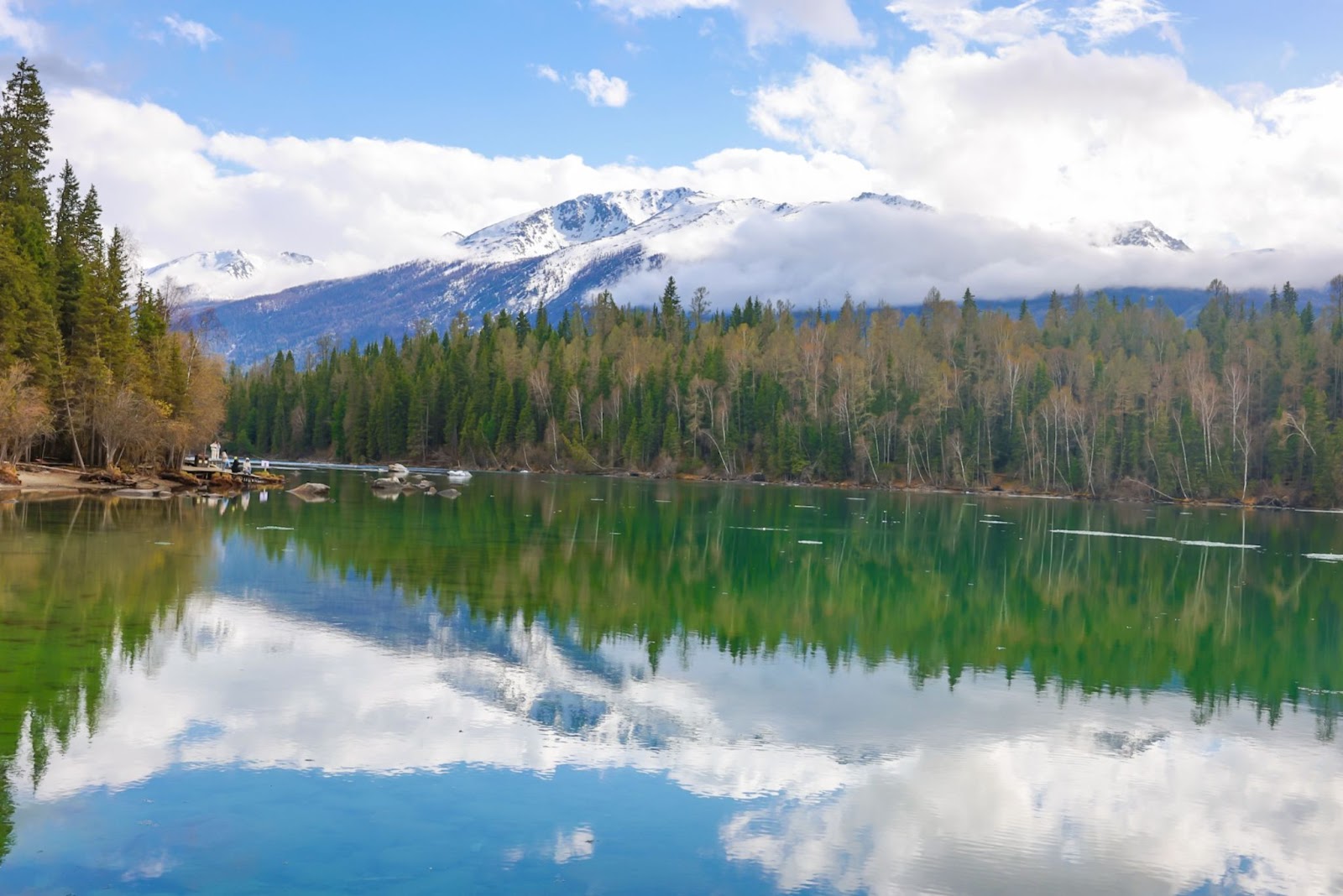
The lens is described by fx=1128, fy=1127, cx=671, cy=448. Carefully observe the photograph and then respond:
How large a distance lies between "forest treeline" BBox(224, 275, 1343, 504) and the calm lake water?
85.8 metres

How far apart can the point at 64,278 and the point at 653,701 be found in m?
68.1

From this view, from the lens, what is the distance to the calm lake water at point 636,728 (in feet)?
40.6

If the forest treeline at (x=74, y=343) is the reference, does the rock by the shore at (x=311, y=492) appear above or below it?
below

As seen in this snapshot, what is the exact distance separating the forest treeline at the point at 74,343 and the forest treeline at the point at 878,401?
2516 inches

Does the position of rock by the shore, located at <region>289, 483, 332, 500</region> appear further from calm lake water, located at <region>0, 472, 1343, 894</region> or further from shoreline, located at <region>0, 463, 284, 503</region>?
calm lake water, located at <region>0, 472, 1343, 894</region>

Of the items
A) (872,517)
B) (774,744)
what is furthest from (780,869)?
(872,517)

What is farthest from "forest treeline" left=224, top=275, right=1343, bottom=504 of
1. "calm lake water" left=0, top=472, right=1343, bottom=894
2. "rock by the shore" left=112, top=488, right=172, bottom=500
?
"calm lake water" left=0, top=472, right=1343, bottom=894

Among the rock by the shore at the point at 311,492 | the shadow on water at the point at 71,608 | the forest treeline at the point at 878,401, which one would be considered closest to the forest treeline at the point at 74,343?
the rock by the shore at the point at 311,492

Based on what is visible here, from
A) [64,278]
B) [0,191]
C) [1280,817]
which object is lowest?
[1280,817]

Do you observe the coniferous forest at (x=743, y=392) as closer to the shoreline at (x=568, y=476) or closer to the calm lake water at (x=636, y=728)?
the shoreline at (x=568, y=476)

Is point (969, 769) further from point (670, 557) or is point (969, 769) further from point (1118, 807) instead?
point (670, 557)

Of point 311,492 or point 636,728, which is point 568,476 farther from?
point 636,728

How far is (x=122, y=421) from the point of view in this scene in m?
68.2

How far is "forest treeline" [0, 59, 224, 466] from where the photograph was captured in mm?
63250
